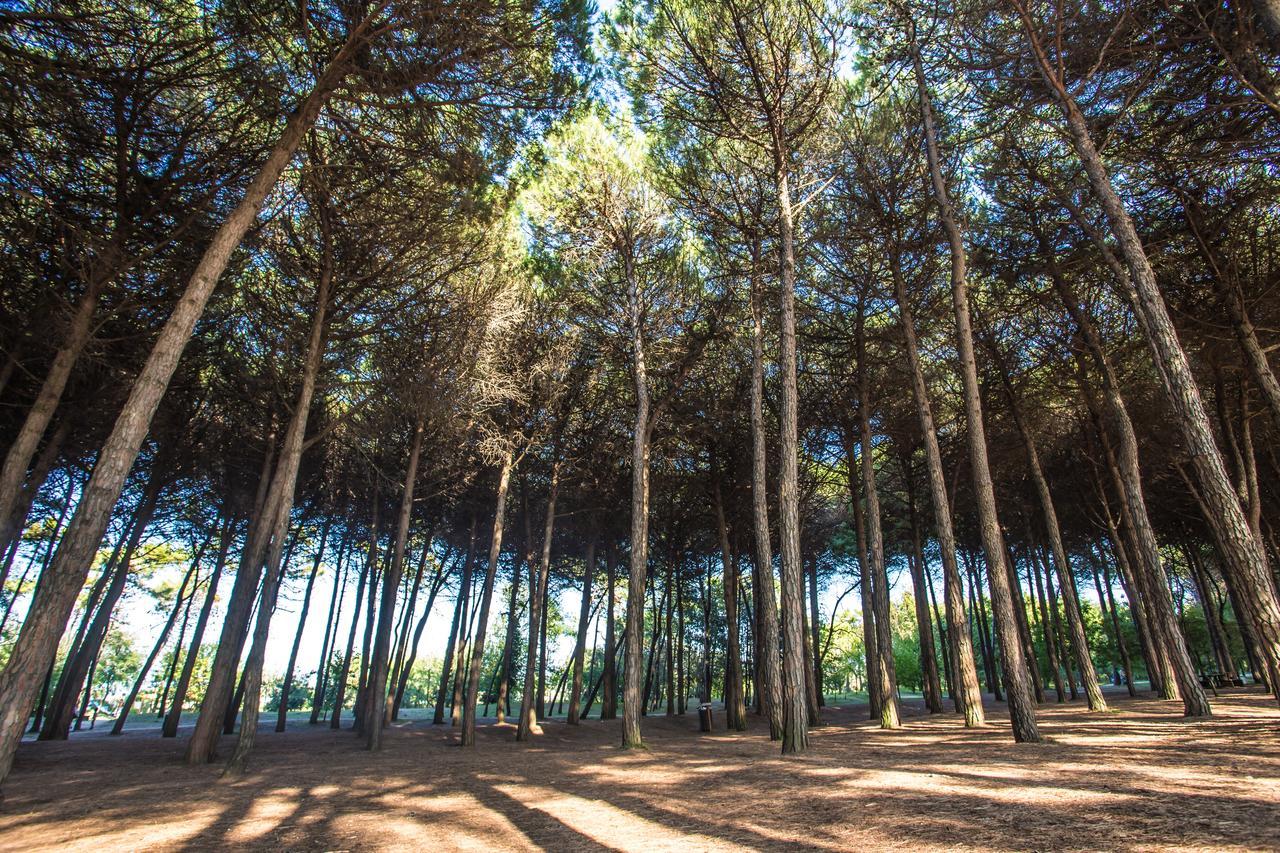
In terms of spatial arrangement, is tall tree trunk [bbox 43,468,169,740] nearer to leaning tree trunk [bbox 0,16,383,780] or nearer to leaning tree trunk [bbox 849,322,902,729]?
leaning tree trunk [bbox 0,16,383,780]

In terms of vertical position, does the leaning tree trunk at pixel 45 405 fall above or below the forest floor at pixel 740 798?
above

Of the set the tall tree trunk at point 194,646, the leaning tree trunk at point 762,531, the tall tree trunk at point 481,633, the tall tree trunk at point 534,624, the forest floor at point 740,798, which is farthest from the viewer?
the tall tree trunk at point 534,624

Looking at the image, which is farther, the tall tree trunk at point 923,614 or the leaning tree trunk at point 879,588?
the tall tree trunk at point 923,614

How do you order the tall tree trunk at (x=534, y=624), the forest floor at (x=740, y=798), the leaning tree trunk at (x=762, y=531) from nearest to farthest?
the forest floor at (x=740, y=798) < the leaning tree trunk at (x=762, y=531) < the tall tree trunk at (x=534, y=624)

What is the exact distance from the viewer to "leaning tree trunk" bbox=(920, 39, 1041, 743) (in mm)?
7148

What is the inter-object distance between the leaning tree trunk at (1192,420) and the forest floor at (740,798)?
1198mm

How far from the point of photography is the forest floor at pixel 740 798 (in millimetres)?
3385

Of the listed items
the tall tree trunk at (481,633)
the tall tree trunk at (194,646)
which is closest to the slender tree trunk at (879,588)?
the tall tree trunk at (481,633)

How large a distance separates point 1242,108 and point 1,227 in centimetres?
1728

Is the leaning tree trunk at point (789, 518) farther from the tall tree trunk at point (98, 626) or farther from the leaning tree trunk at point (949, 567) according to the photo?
the tall tree trunk at point (98, 626)

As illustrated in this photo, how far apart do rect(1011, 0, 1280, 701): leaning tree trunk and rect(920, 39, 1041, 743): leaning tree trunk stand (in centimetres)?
186

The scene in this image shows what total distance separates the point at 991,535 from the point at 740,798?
5.15m

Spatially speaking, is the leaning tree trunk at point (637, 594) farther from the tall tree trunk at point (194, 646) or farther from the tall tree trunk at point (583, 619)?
the tall tree trunk at point (194, 646)

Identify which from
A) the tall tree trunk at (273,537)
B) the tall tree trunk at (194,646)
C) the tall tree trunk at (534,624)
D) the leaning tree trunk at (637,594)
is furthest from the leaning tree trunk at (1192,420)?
the tall tree trunk at (194,646)
